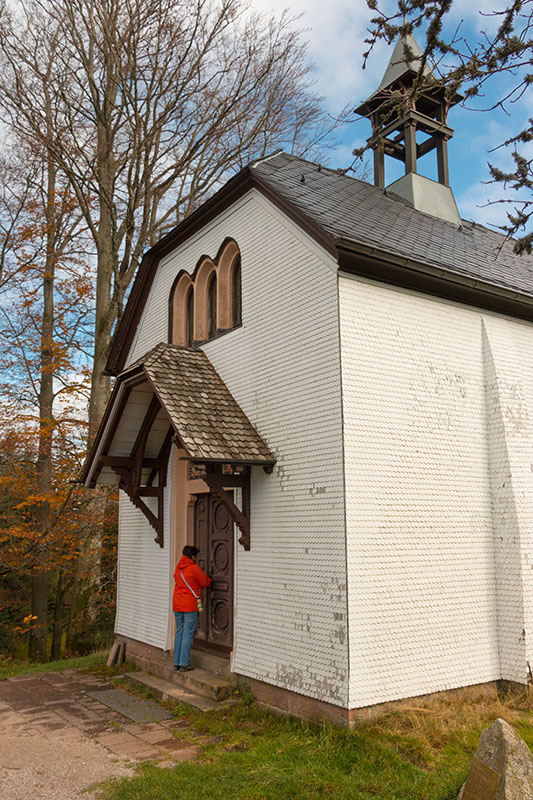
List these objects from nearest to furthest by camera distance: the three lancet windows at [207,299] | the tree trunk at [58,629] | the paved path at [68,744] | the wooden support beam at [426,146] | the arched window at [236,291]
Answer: the paved path at [68,744] → the arched window at [236,291] → the three lancet windows at [207,299] → the wooden support beam at [426,146] → the tree trunk at [58,629]

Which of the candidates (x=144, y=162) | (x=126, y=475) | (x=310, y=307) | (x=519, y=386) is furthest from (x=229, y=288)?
(x=144, y=162)

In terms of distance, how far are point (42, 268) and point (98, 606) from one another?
921 cm

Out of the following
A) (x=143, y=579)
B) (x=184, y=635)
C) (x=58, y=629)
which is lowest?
(x=58, y=629)

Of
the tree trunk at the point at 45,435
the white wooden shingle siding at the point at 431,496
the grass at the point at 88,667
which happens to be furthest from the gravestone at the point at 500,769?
the tree trunk at the point at 45,435

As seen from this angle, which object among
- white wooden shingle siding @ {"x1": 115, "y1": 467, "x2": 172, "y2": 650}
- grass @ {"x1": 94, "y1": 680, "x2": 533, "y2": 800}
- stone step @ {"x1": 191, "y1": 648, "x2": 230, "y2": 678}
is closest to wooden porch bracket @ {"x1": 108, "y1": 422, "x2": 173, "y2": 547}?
white wooden shingle siding @ {"x1": 115, "y1": 467, "x2": 172, "y2": 650}

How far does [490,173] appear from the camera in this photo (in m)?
4.57

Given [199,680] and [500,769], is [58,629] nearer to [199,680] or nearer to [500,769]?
[199,680]

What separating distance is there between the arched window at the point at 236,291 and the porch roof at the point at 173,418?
0.78 m

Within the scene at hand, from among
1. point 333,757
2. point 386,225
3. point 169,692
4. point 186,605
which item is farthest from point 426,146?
point 333,757

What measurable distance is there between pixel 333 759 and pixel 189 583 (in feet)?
11.3

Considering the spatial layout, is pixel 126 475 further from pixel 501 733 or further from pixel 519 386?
pixel 501 733

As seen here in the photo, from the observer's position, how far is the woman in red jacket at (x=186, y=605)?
862 centimetres

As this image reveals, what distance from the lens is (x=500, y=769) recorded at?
13.6ft

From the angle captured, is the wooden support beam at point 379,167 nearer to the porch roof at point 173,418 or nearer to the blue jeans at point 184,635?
the porch roof at point 173,418
